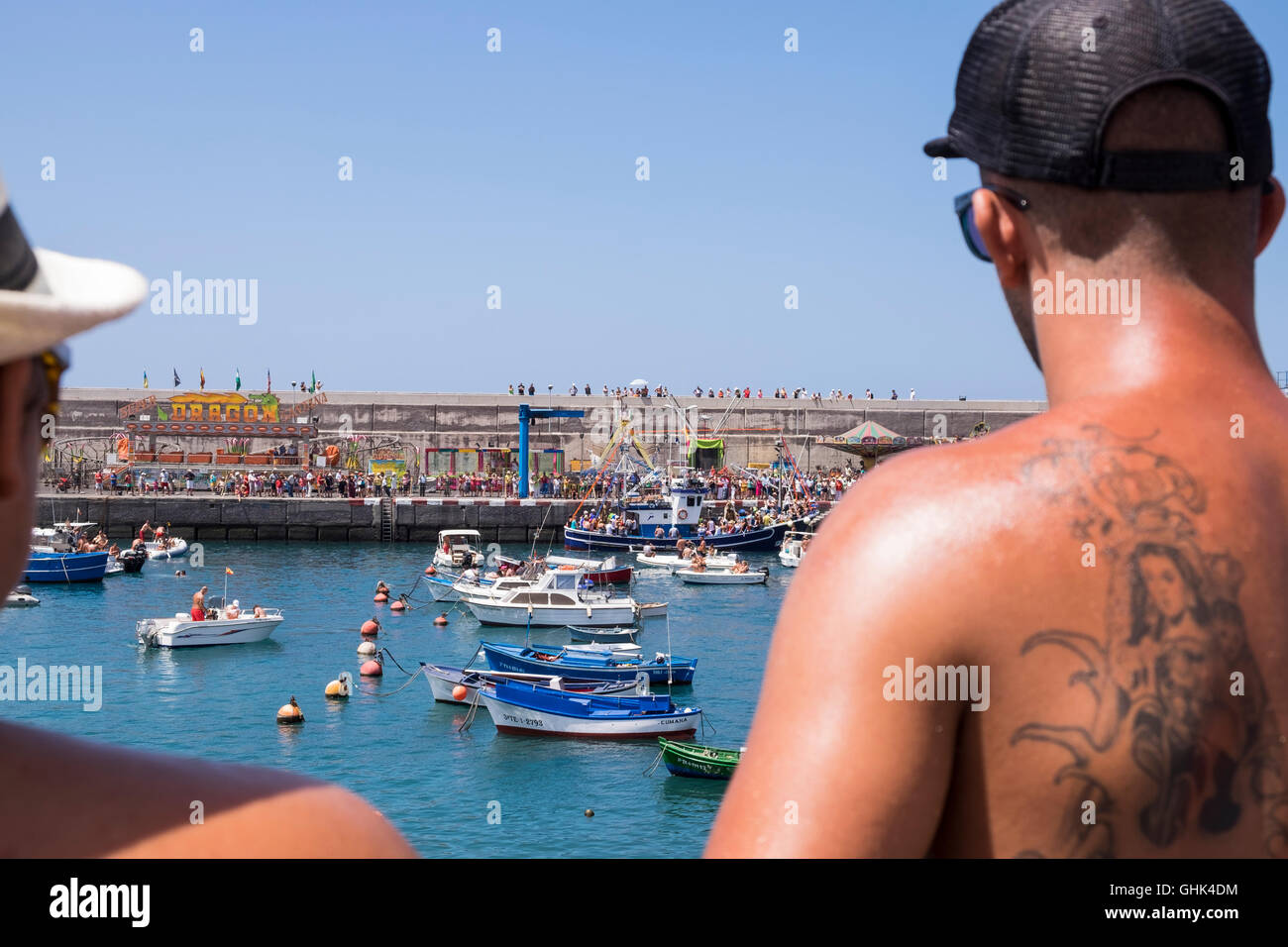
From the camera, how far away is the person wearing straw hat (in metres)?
1.03

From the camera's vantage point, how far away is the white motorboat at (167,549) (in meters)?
54.8

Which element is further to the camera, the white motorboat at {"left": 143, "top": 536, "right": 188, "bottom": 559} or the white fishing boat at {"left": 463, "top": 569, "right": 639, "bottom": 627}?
the white motorboat at {"left": 143, "top": 536, "right": 188, "bottom": 559}

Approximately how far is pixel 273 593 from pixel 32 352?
47.6m

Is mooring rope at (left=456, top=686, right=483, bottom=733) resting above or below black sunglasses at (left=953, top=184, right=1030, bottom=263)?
below

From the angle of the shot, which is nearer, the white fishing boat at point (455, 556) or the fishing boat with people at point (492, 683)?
the fishing boat with people at point (492, 683)

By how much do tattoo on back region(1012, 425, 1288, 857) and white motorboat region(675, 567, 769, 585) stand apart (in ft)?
164

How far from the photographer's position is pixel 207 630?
119 ft

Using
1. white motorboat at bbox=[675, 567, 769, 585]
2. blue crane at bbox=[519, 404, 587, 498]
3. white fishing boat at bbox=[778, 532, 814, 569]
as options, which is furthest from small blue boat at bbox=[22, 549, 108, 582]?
white fishing boat at bbox=[778, 532, 814, 569]

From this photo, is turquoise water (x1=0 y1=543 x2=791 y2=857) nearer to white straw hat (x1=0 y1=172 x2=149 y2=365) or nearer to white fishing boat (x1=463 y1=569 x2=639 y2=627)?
white fishing boat (x1=463 y1=569 x2=639 y2=627)

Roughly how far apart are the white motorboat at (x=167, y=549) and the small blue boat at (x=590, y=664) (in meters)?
28.7

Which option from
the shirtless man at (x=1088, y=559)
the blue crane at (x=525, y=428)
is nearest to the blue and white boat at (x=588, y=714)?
the shirtless man at (x=1088, y=559)

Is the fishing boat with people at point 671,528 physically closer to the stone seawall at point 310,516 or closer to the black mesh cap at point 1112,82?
the stone seawall at point 310,516
